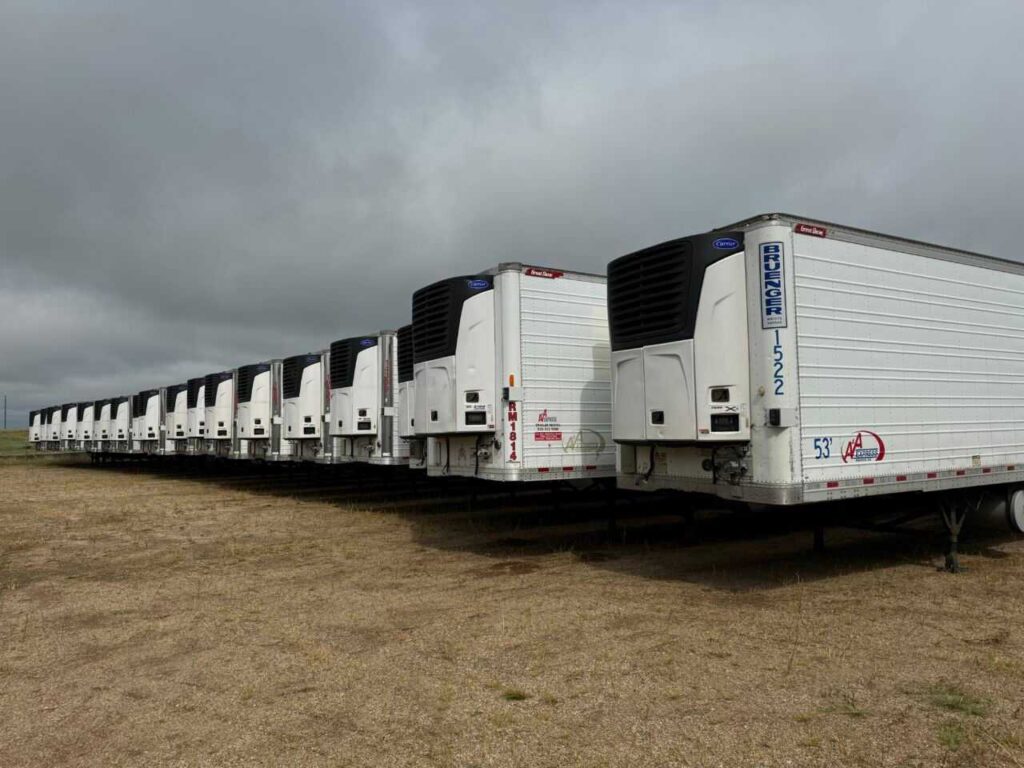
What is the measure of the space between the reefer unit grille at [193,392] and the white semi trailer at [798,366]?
2102 centimetres

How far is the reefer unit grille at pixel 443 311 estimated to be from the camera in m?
10.7

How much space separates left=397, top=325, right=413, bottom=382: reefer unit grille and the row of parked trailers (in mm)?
979

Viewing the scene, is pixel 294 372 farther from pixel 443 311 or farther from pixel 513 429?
pixel 513 429

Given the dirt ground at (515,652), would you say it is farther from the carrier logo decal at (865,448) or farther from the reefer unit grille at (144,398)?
the reefer unit grille at (144,398)

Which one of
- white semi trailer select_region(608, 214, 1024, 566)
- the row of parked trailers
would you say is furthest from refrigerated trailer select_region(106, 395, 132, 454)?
white semi trailer select_region(608, 214, 1024, 566)

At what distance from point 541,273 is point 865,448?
4976mm

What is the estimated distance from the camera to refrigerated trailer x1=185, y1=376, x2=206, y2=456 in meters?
25.6

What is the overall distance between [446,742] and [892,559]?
800 centimetres

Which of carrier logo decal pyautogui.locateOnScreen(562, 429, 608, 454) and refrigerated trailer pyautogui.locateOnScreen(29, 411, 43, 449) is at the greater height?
refrigerated trailer pyautogui.locateOnScreen(29, 411, 43, 449)

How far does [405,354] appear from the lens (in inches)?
562

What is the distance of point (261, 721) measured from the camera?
16.4ft

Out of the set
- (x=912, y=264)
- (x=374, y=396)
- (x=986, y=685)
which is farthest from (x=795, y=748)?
(x=374, y=396)

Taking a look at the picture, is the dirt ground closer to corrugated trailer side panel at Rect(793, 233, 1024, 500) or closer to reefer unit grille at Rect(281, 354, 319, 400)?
corrugated trailer side panel at Rect(793, 233, 1024, 500)

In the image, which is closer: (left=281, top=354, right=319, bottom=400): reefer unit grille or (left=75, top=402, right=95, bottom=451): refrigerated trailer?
(left=281, top=354, right=319, bottom=400): reefer unit grille
